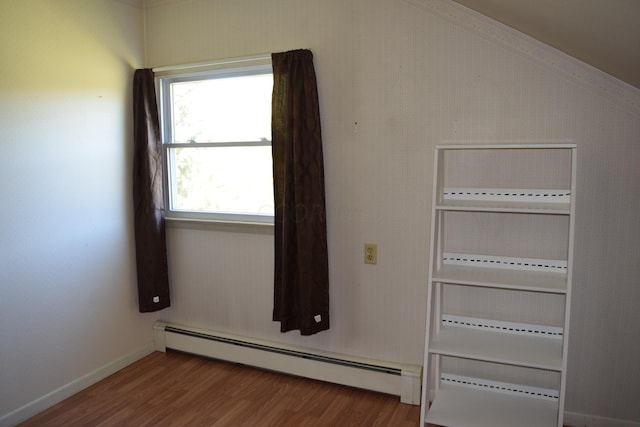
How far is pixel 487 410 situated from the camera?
2.35 meters

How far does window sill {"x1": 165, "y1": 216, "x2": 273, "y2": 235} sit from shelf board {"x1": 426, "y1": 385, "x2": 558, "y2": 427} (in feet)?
4.61

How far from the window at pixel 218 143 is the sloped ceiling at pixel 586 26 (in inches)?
54.5

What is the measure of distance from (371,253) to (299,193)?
55cm

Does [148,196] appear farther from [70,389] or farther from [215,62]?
[70,389]

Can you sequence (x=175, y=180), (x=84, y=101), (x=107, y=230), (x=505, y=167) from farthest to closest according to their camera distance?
(x=175, y=180)
(x=107, y=230)
(x=84, y=101)
(x=505, y=167)

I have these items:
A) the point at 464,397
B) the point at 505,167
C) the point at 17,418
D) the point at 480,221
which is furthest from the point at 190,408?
the point at 505,167

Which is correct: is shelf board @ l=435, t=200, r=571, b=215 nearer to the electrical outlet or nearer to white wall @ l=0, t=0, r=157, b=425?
the electrical outlet

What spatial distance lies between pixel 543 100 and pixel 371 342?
162 centimetres

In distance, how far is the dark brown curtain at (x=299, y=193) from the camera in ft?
8.85

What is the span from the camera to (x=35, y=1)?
257 cm

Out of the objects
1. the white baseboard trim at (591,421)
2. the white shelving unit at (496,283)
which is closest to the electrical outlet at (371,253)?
the white shelving unit at (496,283)

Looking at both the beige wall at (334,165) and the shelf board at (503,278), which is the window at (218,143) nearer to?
the beige wall at (334,165)

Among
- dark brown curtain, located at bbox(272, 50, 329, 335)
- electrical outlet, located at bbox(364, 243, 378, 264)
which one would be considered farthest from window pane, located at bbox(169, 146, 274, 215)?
electrical outlet, located at bbox(364, 243, 378, 264)

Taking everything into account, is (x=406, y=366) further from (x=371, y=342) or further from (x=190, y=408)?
(x=190, y=408)
